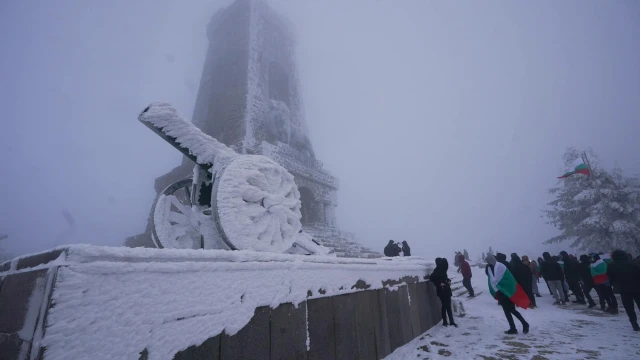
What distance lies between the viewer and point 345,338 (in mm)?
2471

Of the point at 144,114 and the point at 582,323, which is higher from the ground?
the point at 144,114

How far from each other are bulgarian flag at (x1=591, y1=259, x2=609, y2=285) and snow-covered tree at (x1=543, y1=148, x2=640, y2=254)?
1160 centimetres

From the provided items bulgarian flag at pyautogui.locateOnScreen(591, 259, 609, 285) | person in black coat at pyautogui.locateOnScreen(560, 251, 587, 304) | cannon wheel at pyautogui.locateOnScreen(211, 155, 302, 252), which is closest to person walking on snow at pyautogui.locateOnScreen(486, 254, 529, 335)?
bulgarian flag at pyautogui.locateOnScreen(591, 259, 609, 285)

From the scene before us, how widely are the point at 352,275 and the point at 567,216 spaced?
2076cm

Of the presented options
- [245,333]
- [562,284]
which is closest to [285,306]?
[245,333]

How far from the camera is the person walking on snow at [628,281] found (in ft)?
14.4

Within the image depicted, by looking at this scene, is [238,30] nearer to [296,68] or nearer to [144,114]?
[296,68]

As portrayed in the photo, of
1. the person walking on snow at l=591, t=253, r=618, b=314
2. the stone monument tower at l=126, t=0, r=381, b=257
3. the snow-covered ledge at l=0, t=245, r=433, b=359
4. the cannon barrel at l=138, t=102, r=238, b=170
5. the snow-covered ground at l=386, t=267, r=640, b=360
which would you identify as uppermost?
the stone monument tower at l=126, t=0, r=381, b=257

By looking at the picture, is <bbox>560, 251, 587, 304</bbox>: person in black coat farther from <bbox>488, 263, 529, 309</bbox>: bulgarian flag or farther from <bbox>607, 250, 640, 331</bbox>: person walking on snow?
<bbox>488, 263, 529, 309</bbox>: bulgarian flag

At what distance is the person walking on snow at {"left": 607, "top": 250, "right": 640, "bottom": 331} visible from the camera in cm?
438

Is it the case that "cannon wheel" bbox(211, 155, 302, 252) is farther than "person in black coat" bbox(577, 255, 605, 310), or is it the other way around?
"person in black coat" bbox(577, 255, 605, 310)

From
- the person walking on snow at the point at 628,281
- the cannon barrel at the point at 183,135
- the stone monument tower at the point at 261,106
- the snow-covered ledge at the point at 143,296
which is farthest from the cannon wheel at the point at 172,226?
the person walking on snow at the point at 628,281

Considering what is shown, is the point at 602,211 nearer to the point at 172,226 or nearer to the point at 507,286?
the point at 507,286

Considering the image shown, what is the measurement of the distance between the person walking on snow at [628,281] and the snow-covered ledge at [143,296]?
592 cm
